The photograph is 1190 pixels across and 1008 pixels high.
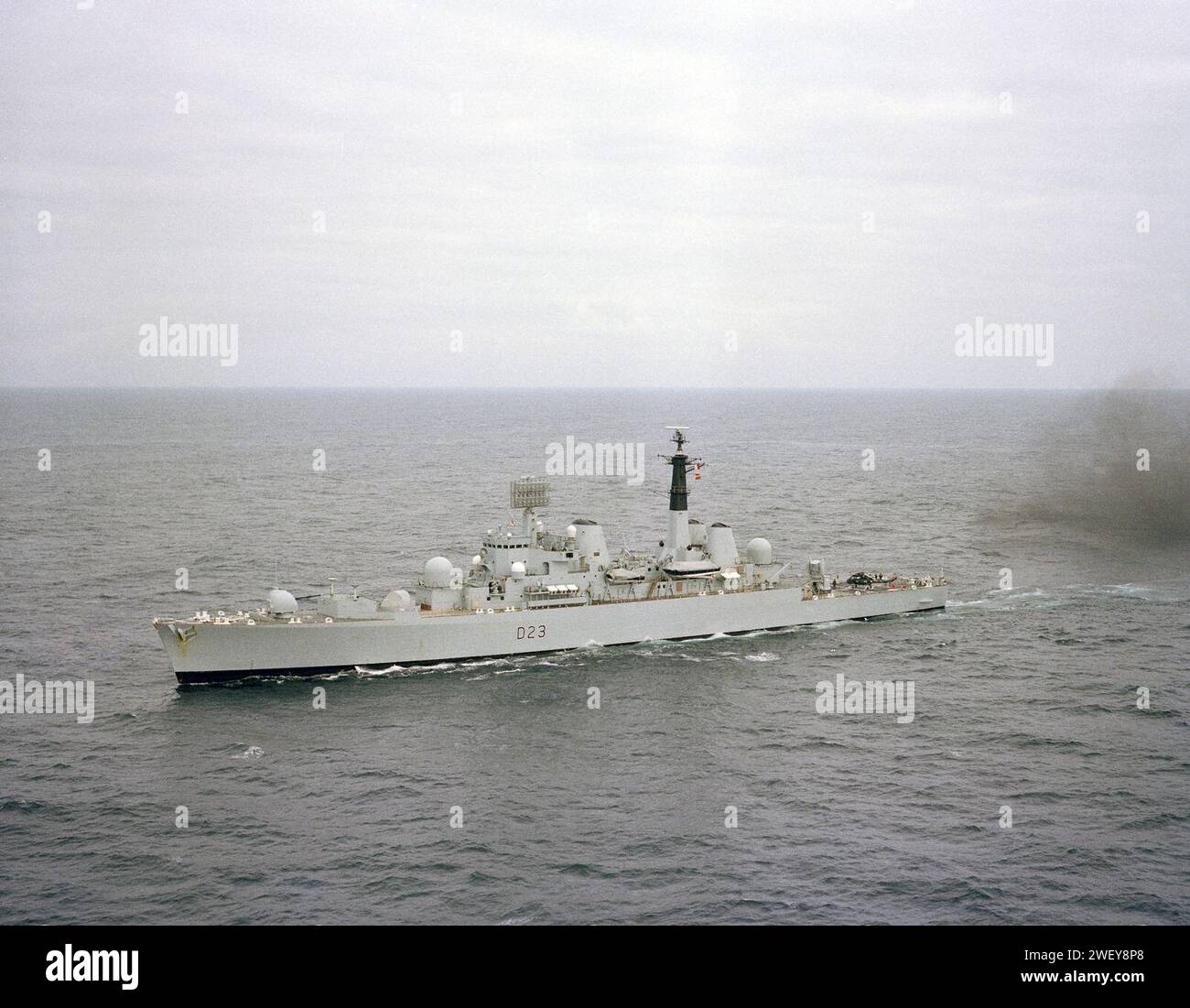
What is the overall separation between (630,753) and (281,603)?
15618 millimetres

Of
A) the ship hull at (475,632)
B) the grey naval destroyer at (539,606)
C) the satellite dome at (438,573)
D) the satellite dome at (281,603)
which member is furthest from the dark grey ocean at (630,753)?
the satellite dome at (438,573)

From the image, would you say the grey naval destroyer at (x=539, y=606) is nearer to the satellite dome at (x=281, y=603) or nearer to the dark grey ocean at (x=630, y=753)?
the satellite dome at (x=281, y=603)

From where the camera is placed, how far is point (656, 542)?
207 feet

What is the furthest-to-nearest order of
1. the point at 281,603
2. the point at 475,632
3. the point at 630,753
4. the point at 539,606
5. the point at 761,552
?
the point at 761,552
the point at 539,606
the point at 475,632
the point at 281,603
the point at 630,753

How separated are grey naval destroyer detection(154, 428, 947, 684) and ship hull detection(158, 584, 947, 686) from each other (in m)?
0.05

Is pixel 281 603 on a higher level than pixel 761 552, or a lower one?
lower

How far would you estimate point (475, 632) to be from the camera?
42.8 m

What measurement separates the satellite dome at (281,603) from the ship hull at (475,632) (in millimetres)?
660

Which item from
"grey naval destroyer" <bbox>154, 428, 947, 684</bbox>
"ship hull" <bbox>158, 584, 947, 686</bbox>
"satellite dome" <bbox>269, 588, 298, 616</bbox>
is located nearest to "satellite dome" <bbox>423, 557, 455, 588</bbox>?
"grey naval destroyer" <bbox>154, 428, 947, 684</bbox>

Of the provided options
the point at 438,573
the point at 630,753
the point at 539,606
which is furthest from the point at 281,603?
the point at 630,753

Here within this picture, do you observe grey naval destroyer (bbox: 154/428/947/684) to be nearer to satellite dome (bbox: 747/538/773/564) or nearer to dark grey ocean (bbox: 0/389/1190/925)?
Result: satellite dome (bbox: 747/538/773/564)

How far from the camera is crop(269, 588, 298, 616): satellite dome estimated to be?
40.8 metres

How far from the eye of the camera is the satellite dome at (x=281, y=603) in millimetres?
40750

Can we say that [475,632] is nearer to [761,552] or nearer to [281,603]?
[281,603]
